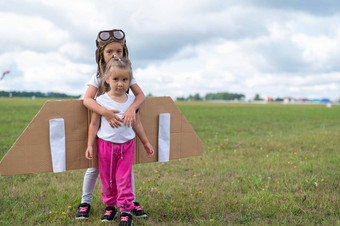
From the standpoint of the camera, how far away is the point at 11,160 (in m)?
3.66

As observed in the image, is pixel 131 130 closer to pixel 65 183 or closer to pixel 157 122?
pixel 157 122

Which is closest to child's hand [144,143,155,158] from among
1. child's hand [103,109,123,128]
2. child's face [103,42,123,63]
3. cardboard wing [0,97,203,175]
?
cardboard wing [0,97,203,175]

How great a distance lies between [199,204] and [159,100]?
5.31 ft

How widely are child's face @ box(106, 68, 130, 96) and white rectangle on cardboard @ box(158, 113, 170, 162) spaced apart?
2.85ft

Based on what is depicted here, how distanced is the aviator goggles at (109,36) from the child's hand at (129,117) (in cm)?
83

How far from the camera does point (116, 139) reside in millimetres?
3551

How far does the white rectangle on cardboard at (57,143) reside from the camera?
3.75 meters

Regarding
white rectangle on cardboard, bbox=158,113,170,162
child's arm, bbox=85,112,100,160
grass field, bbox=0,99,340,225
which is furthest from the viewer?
white rectangle on cardboard, bbox=158,113,170,162

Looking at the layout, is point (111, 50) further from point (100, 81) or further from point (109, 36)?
point (100, 81)

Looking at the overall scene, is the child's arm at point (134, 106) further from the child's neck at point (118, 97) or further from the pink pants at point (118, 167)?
the pink pants at point (118, 167)

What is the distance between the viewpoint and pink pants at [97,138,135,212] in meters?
3.58

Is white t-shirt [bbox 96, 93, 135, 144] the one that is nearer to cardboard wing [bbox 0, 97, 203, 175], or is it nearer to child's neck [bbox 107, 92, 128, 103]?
child's neck [bbox 107, 92, 128, 103]

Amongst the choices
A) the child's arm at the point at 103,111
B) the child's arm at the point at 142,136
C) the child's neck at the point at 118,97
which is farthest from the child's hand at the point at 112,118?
the child's arm at the point at 142,136

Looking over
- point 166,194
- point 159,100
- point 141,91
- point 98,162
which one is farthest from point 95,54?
point 166,194
